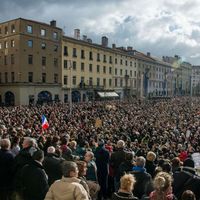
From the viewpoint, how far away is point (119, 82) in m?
73.2

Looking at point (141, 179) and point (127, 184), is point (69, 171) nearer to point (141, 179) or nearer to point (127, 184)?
point (127, 184)

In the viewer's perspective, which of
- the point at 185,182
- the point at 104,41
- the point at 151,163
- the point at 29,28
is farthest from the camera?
the point at 104,41

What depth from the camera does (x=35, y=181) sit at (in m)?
5.25

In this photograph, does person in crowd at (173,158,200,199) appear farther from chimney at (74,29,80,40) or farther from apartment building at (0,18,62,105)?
chimney at (74,29,80,40)

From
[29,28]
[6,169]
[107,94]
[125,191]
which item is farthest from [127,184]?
[107,94]

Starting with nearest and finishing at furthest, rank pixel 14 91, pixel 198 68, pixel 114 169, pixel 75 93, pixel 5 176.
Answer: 1. pixel 5 176
2. pixel 114 169
3. pixel 14 91
4. pixel 75 93
5. pixel 198 68

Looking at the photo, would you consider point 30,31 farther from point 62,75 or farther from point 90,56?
point 90,56

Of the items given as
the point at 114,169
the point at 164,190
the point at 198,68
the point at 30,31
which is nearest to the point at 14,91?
the point at 30,31

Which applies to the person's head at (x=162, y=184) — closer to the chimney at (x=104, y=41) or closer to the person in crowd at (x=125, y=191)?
the person in crowd at (x=125, y=191)

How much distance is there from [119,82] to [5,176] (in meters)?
67.6

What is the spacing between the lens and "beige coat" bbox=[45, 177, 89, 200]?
419 cm

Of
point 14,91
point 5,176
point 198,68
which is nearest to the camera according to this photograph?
point 5,176

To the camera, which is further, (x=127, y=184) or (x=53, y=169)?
(x=53, y=169)

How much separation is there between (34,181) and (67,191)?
1.25 meters
